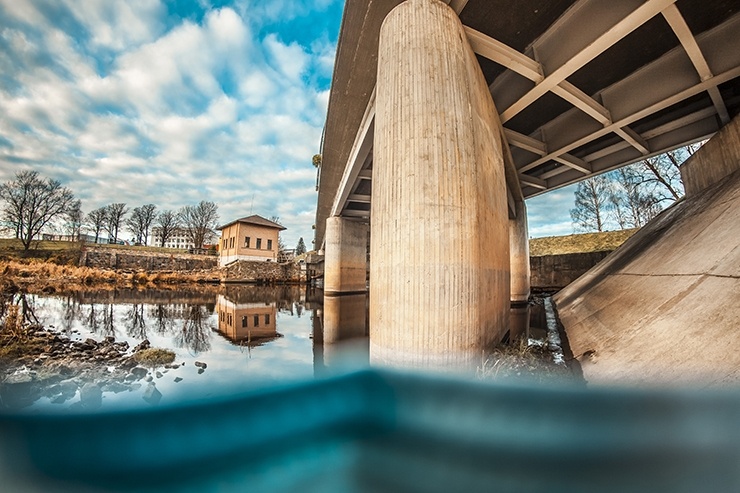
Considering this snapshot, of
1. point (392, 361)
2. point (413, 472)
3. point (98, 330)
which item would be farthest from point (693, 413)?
point (98, 330)

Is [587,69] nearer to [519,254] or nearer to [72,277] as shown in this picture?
[519,254]

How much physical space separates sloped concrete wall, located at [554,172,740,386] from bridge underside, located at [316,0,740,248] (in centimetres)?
385

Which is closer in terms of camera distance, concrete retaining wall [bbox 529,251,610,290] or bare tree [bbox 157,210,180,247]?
concrete retaining wall [bbox 529,251,610,290]

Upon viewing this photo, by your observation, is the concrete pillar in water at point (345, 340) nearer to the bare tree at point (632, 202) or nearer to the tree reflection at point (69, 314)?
the tree reflection at point (69, 314)

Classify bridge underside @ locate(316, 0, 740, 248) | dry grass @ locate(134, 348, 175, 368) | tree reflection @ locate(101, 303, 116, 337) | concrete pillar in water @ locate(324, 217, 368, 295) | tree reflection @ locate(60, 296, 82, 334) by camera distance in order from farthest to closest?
concrete pillar in water @ locate(324, 217, 368, 295) → tree reflection @ locate(60, 296, 82, 334) → tree reflection @ locate(101, 303, 116, 337) → bridge underside @ locate(316, 0, 740, 248) → dry grass @ locate(134, 348, 175, 368)

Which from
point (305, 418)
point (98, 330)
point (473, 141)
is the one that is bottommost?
point (98, 330)

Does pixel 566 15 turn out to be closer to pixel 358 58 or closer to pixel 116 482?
pixel 358 58

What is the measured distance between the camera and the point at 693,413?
1.83 m

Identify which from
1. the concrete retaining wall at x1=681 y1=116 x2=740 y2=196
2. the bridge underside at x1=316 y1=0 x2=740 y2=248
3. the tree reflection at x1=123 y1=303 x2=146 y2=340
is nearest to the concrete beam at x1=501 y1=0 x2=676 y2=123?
the bridge underside at x1=316 y1=0 x2=740 y2=248

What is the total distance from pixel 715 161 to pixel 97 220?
244ft

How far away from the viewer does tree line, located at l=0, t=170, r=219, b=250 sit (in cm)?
2416

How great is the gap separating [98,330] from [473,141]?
35.9 feet

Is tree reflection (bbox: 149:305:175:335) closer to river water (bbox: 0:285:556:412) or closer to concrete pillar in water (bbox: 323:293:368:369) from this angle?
river water (bbox: 0:285:556:412)

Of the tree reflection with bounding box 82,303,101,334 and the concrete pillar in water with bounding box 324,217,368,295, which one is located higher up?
the concrete pillar in water with bounding box 324,217,368,295
